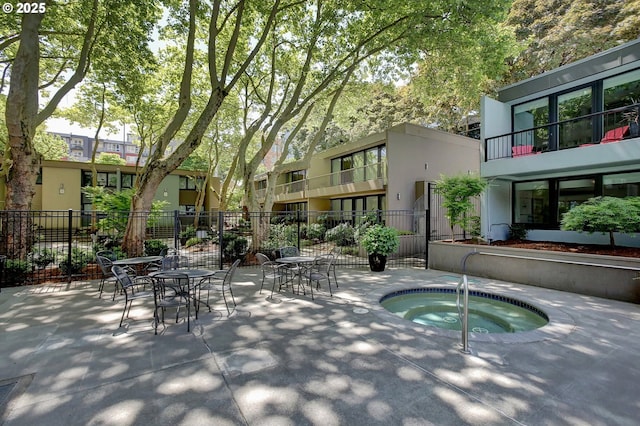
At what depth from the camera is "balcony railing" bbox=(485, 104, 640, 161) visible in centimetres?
853

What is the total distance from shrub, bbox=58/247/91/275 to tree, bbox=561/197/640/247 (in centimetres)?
1336

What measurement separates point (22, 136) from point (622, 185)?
17490 millimetres

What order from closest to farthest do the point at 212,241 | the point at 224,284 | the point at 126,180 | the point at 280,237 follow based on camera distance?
the point at 224,284
the point at 280,237
the point at 212,241
the point at 126,180

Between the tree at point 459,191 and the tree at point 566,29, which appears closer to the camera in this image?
the tree at point 459,191

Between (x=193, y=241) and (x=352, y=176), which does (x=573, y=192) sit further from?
(x=193, y=241)

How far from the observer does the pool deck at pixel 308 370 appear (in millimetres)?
2637

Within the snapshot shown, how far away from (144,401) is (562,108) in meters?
13.7

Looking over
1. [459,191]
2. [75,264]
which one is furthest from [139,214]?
[459,191]

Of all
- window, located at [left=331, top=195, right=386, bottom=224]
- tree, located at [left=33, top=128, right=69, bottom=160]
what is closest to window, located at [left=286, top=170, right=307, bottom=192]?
window, located at [left=331, top=195, right=386, bottom=224]

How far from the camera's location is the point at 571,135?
1006cm

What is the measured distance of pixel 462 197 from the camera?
32.7 feet

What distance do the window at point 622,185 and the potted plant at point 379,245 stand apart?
266 inches

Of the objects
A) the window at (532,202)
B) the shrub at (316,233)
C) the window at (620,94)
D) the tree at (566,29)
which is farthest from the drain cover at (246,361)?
the tree at (566,29)

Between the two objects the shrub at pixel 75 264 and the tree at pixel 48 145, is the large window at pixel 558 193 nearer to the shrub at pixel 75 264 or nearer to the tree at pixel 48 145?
the shrub at pixel 75 264
